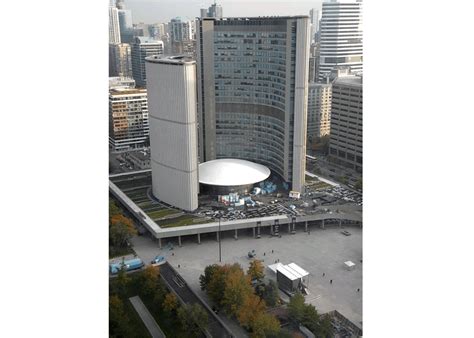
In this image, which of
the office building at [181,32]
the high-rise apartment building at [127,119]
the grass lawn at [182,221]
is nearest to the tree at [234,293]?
the grass lawn at [182,221]

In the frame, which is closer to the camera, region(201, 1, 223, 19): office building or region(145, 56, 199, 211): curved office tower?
region(145, 56, 199, 211): curved office tower

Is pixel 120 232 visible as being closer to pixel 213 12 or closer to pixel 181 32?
pixel 213 12

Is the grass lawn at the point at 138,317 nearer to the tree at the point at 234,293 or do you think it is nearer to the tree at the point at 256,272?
the tree at the point at 234,293

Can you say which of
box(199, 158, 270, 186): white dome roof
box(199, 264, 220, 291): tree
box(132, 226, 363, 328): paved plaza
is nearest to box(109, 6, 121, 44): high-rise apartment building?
box(199, 158, 270, 186): white dome roof

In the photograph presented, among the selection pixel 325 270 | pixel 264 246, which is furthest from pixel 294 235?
pixel 325 270

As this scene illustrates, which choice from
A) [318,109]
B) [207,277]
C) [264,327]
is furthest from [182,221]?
[318,109]

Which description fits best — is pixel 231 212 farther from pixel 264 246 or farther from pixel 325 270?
pixel 325 270

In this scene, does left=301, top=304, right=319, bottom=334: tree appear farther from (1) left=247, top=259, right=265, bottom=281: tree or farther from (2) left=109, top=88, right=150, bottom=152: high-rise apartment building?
(2) left=109, top=88, right=150, bottom=152: high-rise apartment building
